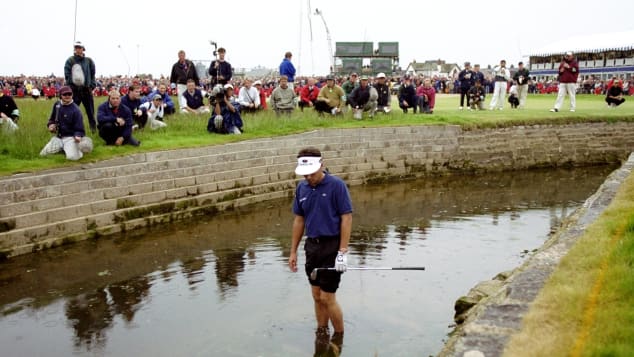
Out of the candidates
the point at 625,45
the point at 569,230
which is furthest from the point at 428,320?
the point at 625,45

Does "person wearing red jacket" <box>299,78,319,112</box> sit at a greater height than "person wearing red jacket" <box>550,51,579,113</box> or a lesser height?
lesser

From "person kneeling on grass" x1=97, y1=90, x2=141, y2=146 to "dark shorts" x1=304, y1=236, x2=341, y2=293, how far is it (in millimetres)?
7827

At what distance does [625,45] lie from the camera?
143ft

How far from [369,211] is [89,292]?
7017mm

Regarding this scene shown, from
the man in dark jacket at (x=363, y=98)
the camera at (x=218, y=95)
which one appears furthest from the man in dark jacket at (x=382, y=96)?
the camera at (x=218, y=95)

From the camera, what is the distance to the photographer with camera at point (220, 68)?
1809 centimetres

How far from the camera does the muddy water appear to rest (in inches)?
270

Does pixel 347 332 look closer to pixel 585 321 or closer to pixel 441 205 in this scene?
pixel 585 321

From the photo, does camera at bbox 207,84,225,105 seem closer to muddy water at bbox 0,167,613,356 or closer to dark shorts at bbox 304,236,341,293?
muddy water at bbox 0,167,613,356

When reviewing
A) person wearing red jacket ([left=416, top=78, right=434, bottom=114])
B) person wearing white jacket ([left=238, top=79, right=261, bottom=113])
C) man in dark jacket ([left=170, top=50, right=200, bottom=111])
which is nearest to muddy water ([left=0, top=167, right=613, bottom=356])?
person wearing white jacket ([left=238, top=79, right=261, bottom=113])

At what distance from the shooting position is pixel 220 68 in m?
18.2

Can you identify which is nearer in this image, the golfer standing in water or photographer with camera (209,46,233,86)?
the golfer standing in water

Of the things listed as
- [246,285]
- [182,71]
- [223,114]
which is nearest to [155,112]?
[223,114]

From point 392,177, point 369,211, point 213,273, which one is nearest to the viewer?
point 213,273
